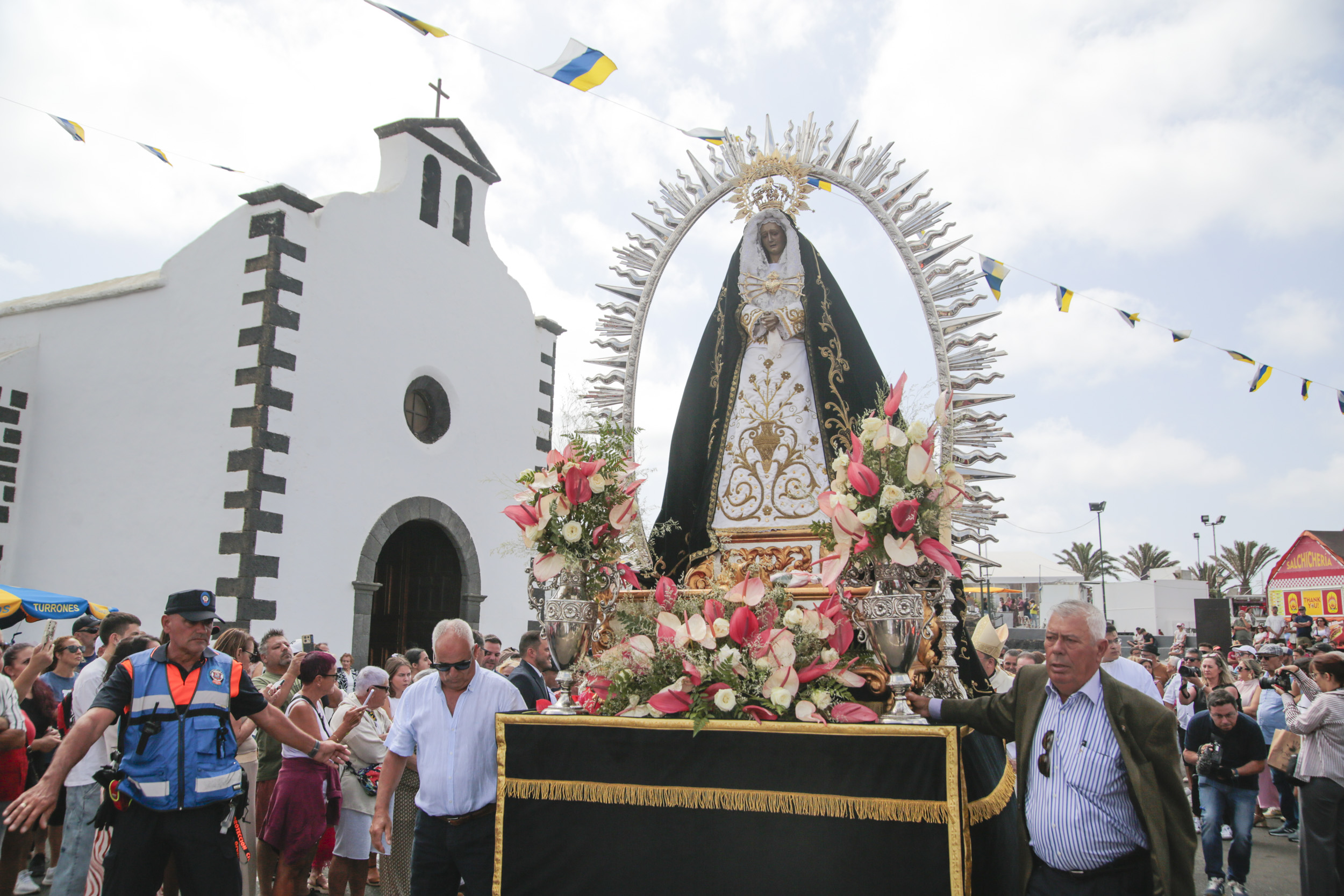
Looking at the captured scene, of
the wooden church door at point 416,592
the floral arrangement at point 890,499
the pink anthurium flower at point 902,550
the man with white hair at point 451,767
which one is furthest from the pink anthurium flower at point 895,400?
the wooden church door at point 416,592

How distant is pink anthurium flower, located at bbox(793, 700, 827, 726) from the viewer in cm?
366

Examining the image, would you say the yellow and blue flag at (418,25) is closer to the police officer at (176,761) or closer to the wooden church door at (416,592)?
the police officer at (176,761)

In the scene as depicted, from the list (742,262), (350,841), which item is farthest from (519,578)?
(742,262)

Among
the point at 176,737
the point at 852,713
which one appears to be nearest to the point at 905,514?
the point at 852,713

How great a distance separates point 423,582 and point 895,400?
12042mm

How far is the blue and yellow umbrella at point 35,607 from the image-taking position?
34.8ft

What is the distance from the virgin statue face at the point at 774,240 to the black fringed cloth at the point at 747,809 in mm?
3239

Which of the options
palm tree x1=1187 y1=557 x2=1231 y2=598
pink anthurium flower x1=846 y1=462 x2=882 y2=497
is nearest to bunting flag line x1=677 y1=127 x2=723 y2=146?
pink anthurium flower x1=846 y1=462 x2=882 y2=497

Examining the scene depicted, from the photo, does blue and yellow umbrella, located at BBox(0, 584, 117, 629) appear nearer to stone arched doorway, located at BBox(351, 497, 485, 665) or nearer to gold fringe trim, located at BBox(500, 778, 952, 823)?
stone arched doorway, located at BBox(351, 497, 485, 665)

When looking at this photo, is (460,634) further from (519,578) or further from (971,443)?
(519,578)

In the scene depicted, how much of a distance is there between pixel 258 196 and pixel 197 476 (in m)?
3.82

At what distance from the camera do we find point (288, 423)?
38.5 feet

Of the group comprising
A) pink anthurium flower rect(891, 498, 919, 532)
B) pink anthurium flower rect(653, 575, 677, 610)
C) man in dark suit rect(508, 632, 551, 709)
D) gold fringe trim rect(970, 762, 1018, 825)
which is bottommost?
gold fringe trim rect(970, 762, 1018, 825)

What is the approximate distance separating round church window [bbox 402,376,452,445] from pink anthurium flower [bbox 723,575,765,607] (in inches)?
422
